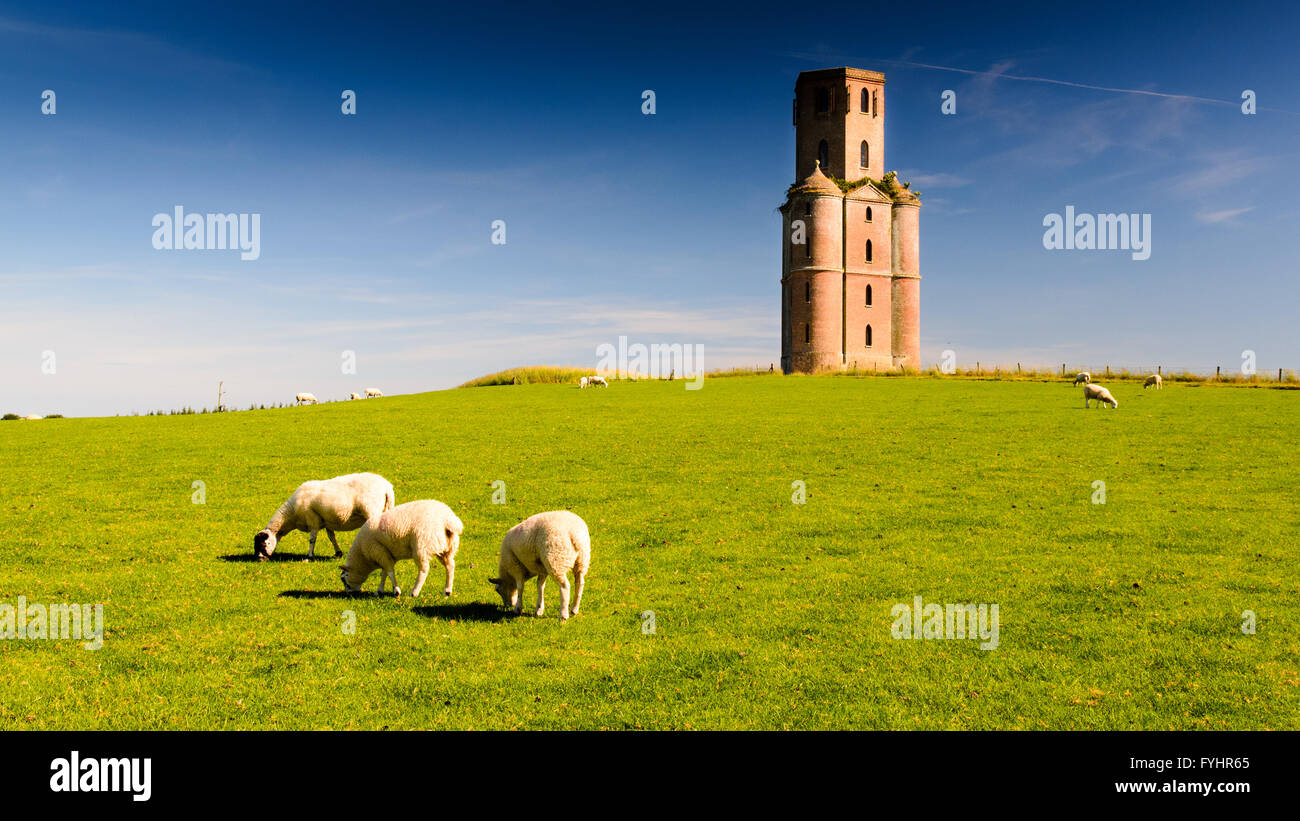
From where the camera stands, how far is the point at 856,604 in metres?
12.6

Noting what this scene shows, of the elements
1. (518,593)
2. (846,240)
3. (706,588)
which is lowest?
(706,588)

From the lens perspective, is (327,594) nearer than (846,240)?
Yes

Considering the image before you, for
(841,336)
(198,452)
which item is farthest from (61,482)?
(841,336)

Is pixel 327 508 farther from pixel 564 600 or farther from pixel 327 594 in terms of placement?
pixel 564 600

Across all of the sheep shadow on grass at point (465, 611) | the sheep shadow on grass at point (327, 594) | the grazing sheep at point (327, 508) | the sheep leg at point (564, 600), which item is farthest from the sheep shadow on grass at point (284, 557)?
the sheep leg at point (564, 600)

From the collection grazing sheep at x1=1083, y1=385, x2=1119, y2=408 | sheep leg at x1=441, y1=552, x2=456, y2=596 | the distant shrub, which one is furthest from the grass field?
the distant shrub

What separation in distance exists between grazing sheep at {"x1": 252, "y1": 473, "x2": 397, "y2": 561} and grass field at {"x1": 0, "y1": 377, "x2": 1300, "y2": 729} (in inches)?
25.1

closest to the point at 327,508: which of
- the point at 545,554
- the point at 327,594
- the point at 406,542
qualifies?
the point at 327,594

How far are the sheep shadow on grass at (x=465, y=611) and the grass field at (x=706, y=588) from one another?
62mm

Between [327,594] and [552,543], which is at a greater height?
[552,543]

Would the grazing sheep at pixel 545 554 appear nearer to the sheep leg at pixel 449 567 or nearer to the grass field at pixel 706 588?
the grass field at pixel 706 588

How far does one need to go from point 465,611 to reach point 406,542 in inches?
63.6

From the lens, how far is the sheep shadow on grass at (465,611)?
11.4 meters

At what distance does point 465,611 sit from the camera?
11.7 metres
